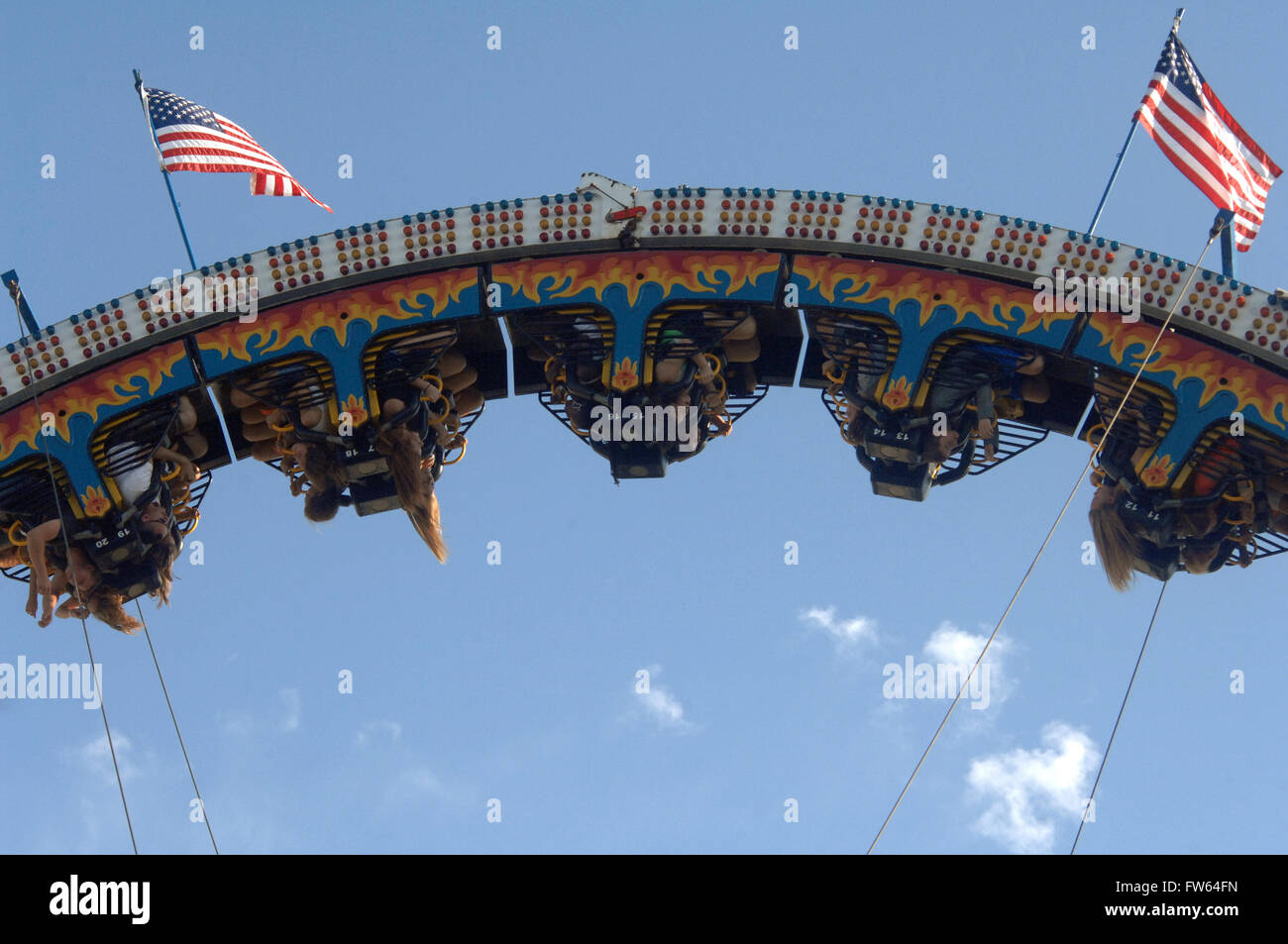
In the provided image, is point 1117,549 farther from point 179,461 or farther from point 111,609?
point 111,609

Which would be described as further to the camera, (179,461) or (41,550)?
(179,461)

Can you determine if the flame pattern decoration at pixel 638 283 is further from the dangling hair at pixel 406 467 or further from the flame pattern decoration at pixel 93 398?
the flame pattern decoration at pixel 93 398

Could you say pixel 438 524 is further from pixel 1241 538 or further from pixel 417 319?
pixel 1241 538

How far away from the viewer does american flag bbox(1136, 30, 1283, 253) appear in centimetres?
2992

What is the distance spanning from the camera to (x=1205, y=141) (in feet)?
98.7

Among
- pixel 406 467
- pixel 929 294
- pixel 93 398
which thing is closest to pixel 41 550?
pixel 93 398

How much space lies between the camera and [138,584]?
3056cm

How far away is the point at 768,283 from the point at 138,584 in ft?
32.8

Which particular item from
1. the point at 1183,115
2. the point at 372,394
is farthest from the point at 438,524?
the point at 1183,115

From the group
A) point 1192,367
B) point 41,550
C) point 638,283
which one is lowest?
point 41,550

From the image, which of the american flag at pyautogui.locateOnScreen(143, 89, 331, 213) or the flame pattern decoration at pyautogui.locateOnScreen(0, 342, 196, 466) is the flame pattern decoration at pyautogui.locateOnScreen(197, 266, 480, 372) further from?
the american flag at pyautogui.locateOnScreen(143, 89, 331, 213)

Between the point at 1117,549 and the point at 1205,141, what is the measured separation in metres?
5.91

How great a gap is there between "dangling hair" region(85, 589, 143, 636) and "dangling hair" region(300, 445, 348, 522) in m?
3.05

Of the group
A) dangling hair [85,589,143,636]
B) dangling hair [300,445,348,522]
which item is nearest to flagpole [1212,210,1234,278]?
Result: dangling hair [300,445,348,522]
